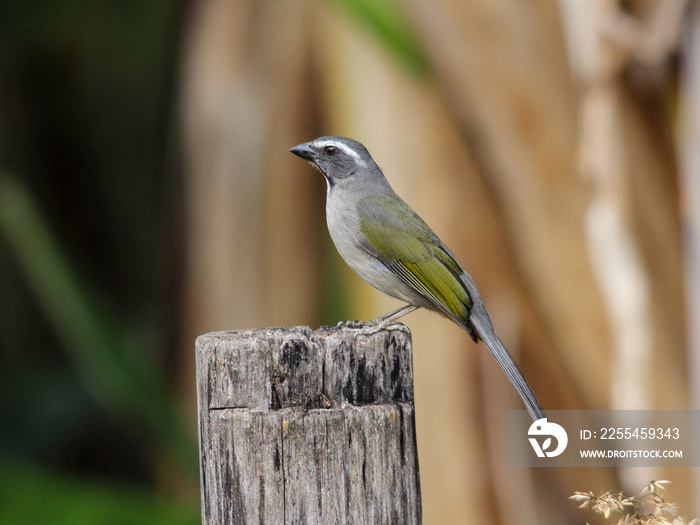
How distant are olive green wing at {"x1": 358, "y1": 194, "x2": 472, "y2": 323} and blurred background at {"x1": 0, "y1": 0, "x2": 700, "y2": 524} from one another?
1696 millimetres

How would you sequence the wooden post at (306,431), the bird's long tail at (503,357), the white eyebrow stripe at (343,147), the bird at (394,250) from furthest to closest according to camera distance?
the white eyebrow stripe at (343,147), the bird at (394,250), the bird's long tail at (503,357), the wooden post at (306,431)

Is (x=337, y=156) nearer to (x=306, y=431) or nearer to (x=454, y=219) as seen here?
(x=454, y=219)

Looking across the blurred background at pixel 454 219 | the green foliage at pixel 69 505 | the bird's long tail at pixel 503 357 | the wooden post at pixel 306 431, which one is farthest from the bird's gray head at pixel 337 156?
the green foliage at pixel 69 505

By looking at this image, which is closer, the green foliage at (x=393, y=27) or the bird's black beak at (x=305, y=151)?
the bird's black beak at (x=305, y=151)

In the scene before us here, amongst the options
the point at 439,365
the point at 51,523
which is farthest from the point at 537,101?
the point at 51,523

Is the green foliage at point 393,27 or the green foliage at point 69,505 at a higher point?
the green foliage at point 393,27

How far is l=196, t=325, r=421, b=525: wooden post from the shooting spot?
2.20 metres

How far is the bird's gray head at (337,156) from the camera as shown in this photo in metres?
4.13

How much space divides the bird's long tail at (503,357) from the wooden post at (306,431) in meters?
1.02

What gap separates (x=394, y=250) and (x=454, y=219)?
6.76ft

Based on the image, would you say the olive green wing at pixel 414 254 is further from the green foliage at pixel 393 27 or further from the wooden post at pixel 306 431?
the green foliage at pixel 393 27

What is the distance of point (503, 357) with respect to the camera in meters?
3.58

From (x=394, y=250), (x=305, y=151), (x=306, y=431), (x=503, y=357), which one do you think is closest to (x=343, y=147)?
(x=305, y=151)

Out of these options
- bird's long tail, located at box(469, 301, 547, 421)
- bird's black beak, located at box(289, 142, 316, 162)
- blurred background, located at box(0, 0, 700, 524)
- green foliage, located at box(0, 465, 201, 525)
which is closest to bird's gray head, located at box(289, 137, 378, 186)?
bird's black beak, located at box(289, 142, 316, 162)
